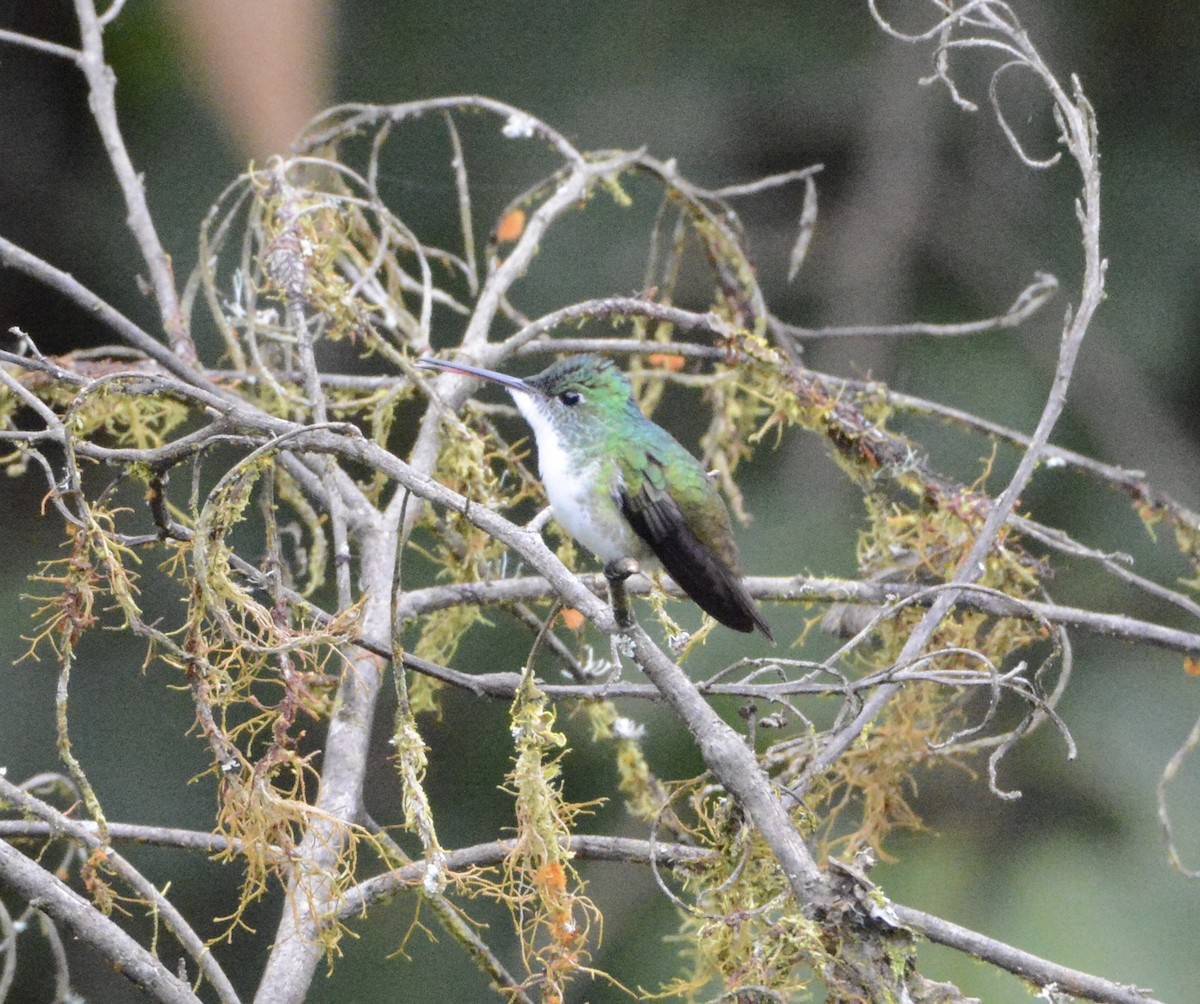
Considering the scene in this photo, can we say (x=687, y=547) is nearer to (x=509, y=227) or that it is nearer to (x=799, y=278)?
(x=509, y=227)

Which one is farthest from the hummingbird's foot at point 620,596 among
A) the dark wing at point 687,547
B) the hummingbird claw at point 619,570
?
the dark wing at point 687,547

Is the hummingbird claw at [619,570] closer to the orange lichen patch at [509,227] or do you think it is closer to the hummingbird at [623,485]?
the hummingbird at [623,485]

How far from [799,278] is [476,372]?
2.61 m

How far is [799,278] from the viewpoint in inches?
189

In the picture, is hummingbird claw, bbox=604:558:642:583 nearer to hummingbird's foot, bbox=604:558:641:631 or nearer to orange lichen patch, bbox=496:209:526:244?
hummingbird's foot, bbox=604:558:641:631

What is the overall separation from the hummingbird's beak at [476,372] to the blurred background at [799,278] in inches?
51.4

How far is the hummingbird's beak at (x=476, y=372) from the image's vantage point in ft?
6.98

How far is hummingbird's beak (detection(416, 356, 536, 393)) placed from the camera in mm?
2127

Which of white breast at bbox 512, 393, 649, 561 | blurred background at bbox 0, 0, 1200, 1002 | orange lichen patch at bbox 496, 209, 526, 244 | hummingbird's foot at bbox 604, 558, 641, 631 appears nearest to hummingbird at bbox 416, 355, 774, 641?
white breast at bbox 512, 393, 649, 561

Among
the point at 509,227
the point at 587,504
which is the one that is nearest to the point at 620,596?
the point at 587,504

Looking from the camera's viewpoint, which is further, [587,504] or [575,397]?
[575,397]

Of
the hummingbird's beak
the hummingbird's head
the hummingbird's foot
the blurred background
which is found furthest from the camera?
the blurred background

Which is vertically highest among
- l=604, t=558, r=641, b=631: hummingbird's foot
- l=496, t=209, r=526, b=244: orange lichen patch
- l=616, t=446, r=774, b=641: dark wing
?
l=496, t=209, r=526, b=244: orange lichen patch

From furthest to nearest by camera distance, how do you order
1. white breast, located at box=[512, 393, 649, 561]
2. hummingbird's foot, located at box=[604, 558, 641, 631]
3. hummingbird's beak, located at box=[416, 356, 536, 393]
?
white breast, located at box=[512, 393, 649, 561]
hummingbird's beak, located at box=[416, 356, 536, 393]
hummingbird's foot, located at box=[604, 558, 641, 631]
